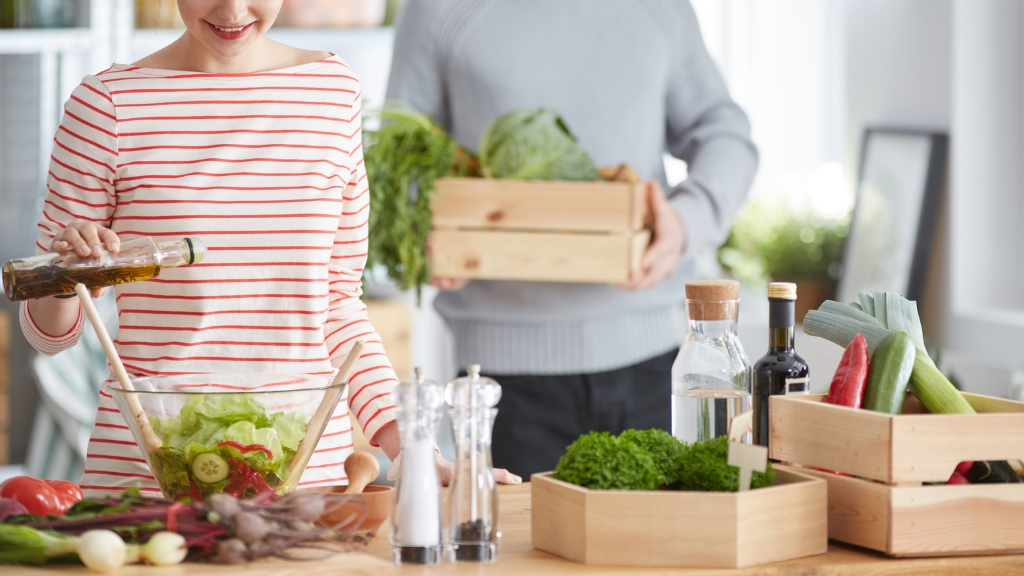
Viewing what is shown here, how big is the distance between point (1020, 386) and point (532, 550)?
1929mm

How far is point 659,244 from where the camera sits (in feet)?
7.33

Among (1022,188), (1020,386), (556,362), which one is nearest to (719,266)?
(1022,188)

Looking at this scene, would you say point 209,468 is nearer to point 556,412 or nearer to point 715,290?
point 715,290

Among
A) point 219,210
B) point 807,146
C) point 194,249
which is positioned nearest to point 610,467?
point 194,249

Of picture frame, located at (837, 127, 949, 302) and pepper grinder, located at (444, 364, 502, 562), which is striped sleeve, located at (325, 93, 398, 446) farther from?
picture frame, located at (837, 127, 949, 302)

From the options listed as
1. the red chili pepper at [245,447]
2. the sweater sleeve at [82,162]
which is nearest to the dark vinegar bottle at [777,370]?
the red chili pepper at [245,447]

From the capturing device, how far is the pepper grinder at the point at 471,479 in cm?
104

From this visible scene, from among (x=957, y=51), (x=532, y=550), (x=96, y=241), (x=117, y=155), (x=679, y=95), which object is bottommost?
(x=532, y=550)

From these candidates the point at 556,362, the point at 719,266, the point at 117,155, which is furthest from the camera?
the point at 719,266

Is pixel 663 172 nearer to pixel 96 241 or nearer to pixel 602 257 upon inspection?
pixel 602 257

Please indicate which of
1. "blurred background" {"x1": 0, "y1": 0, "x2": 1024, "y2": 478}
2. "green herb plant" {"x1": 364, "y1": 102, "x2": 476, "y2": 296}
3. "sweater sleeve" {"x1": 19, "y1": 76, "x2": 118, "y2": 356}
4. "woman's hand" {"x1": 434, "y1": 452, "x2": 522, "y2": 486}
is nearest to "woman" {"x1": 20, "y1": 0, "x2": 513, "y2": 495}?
"sweater sleeve" {"x1": 19, "y1": 76, "x2": 118, "y2": 356}

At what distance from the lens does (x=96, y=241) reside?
3.78ft

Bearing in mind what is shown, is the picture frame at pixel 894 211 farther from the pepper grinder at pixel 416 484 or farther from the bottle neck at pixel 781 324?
the pepper grinder at pixel 416 484

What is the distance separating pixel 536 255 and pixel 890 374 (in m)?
1.11
